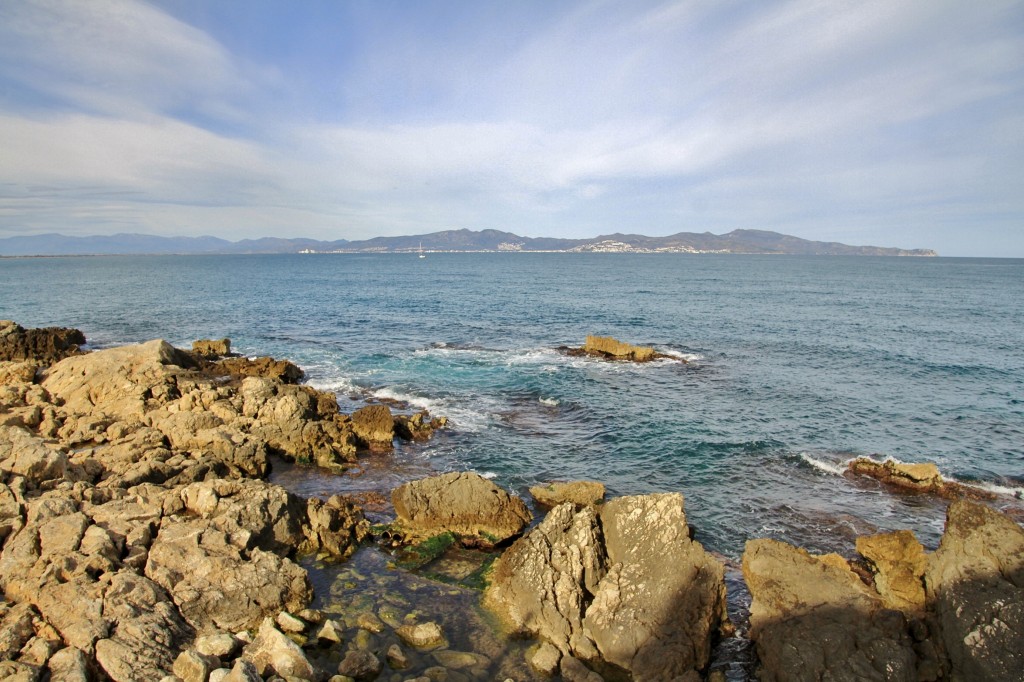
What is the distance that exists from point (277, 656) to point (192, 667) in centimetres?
142

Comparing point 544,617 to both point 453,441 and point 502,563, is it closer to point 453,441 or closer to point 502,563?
point 502,563

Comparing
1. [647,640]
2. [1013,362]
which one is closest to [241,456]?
[647,640]

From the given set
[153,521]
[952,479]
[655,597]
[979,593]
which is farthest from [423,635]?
[952,479]

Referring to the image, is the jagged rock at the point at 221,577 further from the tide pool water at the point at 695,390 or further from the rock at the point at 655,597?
the rock at the point at 655,597

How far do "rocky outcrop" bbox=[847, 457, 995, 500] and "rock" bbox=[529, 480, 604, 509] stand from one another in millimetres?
11848

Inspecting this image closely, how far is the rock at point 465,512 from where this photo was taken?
16.7 metres

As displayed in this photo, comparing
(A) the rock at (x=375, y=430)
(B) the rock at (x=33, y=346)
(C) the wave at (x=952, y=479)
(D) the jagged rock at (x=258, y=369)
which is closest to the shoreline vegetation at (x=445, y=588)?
(A) the rock at (x=375, y=430)

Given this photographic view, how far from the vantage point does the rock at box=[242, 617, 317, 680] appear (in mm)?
10391

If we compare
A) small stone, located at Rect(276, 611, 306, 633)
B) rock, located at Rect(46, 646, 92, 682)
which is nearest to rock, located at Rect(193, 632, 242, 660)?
small stone, located at Rect(276, 611, 306, 633)

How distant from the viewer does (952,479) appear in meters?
22.1

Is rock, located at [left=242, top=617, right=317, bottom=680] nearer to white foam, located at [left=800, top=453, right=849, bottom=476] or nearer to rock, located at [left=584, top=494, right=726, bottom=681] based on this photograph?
rock, located at [left=584, top=494, right=726, bottom=681]

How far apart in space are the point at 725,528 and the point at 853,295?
8607 cm

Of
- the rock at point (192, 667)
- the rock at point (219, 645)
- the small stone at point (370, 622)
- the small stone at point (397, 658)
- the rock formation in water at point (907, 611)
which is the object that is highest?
the rock formation in water at point (907, 611)

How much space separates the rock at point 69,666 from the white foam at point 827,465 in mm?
23790
